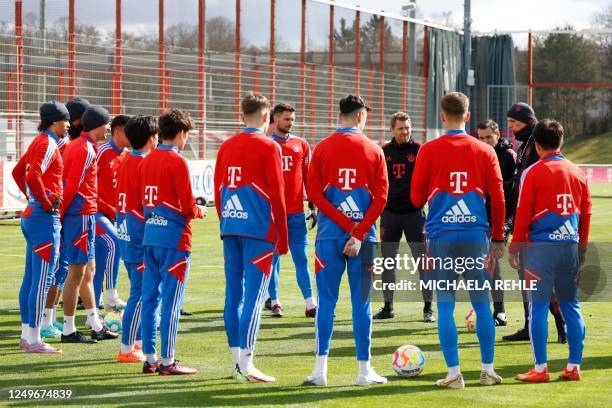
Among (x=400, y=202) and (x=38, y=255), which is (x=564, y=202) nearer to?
(x=400, y=202)

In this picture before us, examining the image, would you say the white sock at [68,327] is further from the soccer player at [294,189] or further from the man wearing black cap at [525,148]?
the man wearing black cap at [525,148]

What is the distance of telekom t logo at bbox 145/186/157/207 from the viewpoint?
7.62m

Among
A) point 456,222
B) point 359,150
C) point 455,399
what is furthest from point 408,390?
point 359,150

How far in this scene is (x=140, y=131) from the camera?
26.9ft

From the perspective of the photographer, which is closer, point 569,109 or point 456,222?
point 456,222

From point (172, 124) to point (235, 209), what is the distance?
2.61ft

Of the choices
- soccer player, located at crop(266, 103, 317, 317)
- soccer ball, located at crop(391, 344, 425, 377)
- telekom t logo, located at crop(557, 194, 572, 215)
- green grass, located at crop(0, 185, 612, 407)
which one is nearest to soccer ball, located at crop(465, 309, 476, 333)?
green grass, located at crop(0, 185, 612, 407)

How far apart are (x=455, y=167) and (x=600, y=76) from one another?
197 feet

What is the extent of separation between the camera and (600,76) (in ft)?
211

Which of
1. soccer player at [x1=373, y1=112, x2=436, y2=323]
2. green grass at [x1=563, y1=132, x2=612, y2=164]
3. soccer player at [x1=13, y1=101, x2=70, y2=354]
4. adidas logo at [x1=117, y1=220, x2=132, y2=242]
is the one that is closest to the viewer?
adidas logo at [x1=117, y1=220, x2=132, y2=242]

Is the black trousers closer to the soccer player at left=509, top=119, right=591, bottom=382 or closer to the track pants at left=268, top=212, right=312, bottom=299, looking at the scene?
the track pants at left=268, top=212, right=312, bottom=299

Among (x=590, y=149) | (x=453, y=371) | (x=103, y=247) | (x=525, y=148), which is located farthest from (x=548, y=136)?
(x=590, y=149)

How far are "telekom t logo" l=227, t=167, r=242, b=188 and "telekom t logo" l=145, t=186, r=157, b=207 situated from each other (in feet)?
1.85

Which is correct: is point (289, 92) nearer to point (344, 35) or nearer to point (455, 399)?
point (344, 35)
